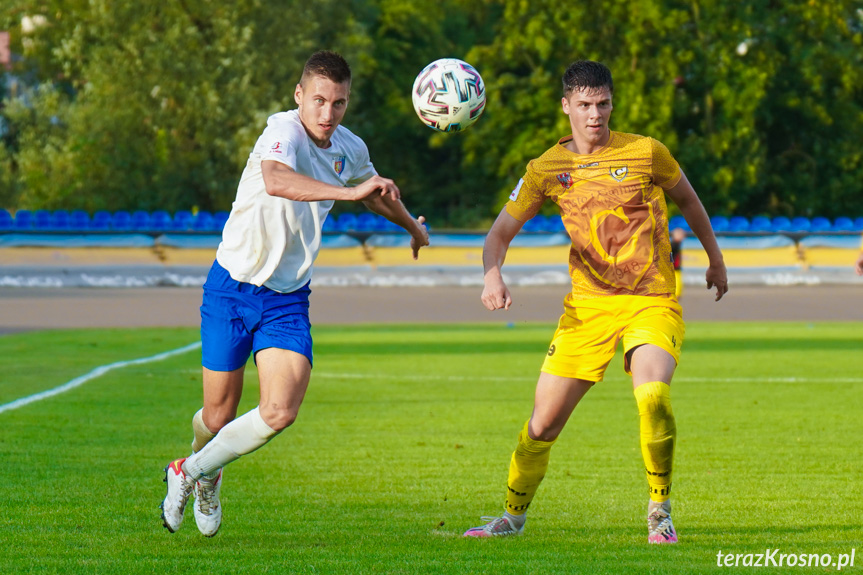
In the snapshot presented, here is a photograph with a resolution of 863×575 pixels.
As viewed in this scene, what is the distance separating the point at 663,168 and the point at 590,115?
0.45 meters

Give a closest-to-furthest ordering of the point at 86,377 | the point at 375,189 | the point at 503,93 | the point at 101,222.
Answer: the point at 375,189 → the point at 86,377 → the point at 101,222 → the point at 503,93

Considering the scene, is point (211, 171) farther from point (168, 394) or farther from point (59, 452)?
point (59, 452)

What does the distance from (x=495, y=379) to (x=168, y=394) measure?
12.8 feet

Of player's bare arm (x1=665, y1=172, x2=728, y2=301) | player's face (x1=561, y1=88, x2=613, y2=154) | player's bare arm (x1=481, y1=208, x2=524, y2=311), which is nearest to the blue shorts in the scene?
player's bare arm (x1=481, y1=208, x2=524, y2=311)

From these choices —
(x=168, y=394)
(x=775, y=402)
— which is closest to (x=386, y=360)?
(x=168, y=394)

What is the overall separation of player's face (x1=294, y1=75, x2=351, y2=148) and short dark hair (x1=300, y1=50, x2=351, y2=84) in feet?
0.06

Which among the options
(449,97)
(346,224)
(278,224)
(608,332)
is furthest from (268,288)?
(346,224)

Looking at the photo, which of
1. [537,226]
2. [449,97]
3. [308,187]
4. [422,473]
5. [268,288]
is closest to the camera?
[308,187]

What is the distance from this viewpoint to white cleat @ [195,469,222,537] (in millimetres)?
5980

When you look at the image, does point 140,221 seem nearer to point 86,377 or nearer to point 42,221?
point 42,221

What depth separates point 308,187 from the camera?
5434mm

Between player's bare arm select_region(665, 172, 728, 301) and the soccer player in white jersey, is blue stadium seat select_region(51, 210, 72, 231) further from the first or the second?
player's bare arm select_region(665, 172, 728, 301)

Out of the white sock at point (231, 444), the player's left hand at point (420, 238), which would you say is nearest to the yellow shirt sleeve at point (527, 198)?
the player's left hand at point (420, 238)

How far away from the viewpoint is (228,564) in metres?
5.45
